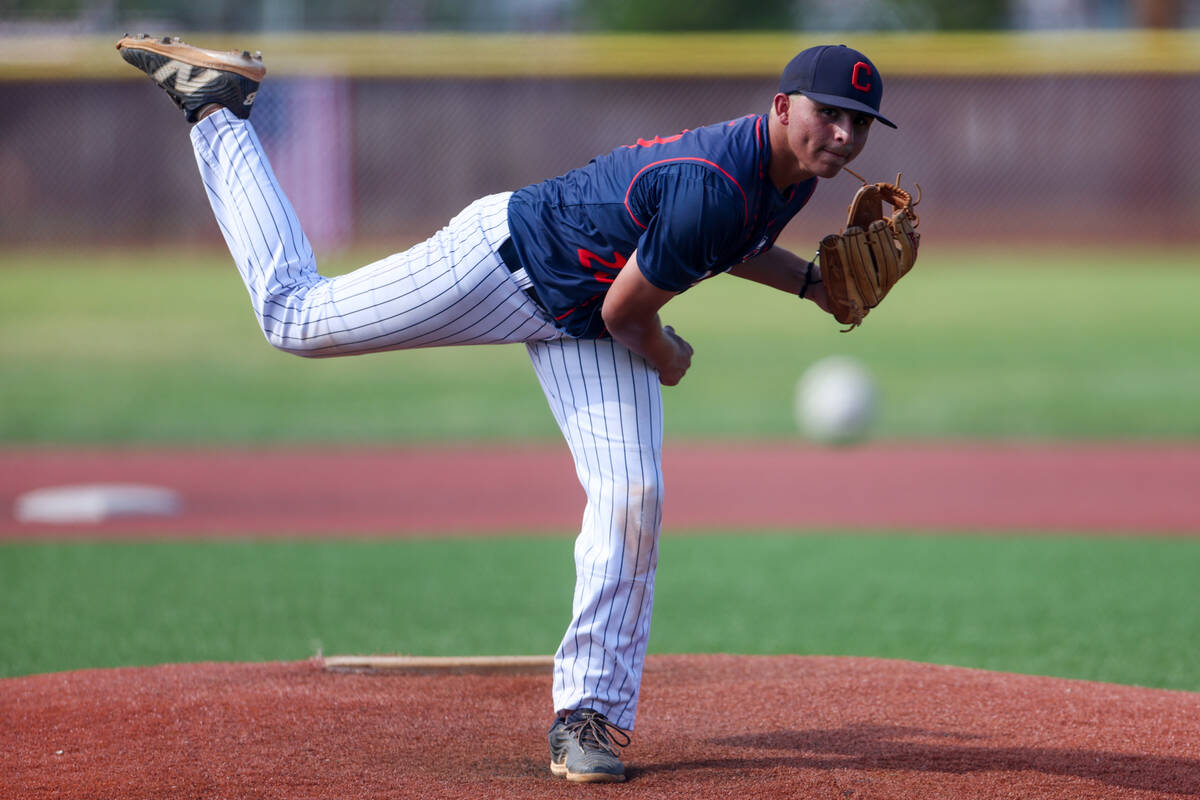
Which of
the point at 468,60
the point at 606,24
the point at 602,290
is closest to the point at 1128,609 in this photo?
the point at 602,290

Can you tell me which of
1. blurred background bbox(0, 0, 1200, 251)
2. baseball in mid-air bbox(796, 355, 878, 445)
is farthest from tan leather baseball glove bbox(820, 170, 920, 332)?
blurred background bbox(0, 0, 1200, 251)

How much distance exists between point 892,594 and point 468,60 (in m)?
13.3

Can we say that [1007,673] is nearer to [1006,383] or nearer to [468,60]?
[1006,383]

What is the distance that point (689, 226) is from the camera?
113 inches

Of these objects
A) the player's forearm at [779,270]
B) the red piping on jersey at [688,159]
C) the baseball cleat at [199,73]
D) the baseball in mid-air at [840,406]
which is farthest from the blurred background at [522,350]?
the red piping on jersey at [688,159]

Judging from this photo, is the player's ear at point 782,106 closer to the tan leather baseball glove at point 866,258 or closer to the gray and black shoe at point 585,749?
the tan leather baseball glove at point 866,258

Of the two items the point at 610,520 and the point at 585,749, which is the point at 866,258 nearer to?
the point at 610,520

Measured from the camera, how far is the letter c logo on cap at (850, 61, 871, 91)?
291cm

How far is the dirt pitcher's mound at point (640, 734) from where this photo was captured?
10.2 feet

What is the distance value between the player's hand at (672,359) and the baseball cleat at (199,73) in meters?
1.26

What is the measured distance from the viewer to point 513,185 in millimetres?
18547

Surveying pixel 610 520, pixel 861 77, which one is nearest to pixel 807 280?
pixel 861 77

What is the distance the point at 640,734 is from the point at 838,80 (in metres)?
1.80

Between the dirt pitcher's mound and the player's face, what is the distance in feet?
4.70
